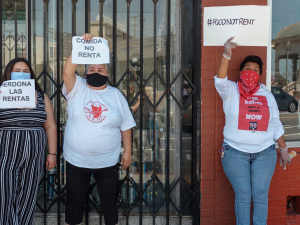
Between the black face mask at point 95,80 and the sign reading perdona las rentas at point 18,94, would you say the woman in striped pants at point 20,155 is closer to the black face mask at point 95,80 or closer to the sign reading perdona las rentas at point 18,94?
the sign reading perdona las rentas at point 18,94

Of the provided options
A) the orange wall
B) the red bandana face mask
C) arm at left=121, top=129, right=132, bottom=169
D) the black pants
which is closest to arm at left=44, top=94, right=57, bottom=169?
the black pants

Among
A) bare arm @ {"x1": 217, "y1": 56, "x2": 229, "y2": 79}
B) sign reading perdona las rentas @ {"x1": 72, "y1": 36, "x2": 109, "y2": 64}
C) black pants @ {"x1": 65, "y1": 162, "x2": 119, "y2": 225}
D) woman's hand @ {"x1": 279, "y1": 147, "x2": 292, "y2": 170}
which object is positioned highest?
sign reading perdona las rentas @ {"x1": 72, "y1": 36, "x2": 109, "y2": 64}

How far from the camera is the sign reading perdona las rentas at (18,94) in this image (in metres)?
2.79

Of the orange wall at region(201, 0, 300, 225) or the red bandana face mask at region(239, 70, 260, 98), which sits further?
the orange wall at region(201, 0, 300, 225)

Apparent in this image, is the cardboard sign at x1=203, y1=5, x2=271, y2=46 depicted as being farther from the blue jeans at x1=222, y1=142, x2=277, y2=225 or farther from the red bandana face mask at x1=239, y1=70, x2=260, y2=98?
the blue jeans at x1=222, y1=142, x2=277, y2=225

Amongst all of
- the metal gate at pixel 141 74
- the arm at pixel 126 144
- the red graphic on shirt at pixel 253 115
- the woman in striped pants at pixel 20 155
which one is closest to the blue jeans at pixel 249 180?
the red graphic on shirt at pixel 253 115

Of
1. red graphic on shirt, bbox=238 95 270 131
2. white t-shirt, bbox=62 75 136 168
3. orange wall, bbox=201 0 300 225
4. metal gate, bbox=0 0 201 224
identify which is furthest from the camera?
metal gate, bbox=0 0 201 224

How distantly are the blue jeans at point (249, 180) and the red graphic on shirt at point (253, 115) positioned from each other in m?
0.24

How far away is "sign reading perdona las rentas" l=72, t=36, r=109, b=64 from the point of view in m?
2.78

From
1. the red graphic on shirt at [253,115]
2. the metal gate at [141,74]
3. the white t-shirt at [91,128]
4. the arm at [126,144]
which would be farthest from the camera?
the metal gate at [141,74]

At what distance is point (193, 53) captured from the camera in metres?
3.58

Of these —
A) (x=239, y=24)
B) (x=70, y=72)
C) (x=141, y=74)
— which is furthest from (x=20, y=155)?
(x=239, y=24)

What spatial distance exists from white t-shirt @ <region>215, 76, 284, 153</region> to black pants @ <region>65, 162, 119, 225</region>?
118 centimetres

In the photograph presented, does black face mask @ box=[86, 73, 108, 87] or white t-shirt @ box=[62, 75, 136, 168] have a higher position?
black face mask @ box=[86, 73, 108, 87]
